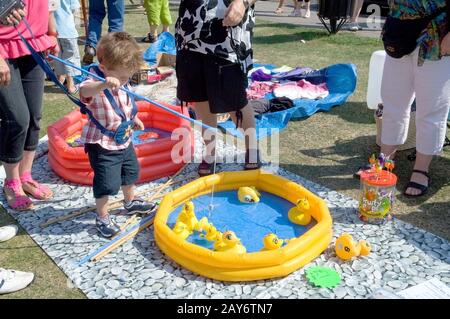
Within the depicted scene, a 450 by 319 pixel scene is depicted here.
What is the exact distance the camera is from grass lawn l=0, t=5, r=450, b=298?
2.86 metres

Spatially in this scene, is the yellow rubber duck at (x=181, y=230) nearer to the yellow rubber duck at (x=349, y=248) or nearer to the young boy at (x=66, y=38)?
the yellow rubber duck at (x=349, y=248)

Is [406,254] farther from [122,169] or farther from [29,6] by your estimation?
[29,6]

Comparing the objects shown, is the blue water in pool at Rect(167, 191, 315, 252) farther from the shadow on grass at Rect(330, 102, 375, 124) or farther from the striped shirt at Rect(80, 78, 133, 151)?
the shadow on grass at Rect(330, 102, 375, 124)

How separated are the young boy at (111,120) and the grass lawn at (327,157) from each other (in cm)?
49

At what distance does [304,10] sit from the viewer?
11.2 m

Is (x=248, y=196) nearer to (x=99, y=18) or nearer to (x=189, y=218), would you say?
(x=189, y=218)

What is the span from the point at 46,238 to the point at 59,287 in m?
0.52

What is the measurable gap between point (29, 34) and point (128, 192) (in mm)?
1130

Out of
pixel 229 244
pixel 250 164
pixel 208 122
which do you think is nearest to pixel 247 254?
pixel 229 244

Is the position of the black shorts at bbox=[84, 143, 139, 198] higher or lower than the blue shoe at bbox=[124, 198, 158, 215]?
higher

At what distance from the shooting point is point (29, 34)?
3016mm

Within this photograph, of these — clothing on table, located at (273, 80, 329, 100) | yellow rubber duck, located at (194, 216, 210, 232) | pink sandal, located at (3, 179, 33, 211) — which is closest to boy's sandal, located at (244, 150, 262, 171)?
yellow rubber duck, located at (194, 216, 210, 232)

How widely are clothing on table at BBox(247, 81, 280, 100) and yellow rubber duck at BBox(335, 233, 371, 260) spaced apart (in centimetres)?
277
